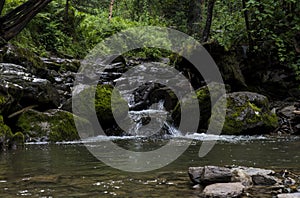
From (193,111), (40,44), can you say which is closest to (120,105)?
(193,111)

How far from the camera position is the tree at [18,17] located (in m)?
7.21

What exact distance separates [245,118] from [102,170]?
5498mm

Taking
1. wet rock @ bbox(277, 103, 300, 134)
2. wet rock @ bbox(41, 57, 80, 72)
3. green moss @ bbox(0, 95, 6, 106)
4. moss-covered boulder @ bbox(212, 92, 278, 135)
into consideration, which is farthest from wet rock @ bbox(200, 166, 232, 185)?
wet rock @ bbox(41, 57, 80, 72)

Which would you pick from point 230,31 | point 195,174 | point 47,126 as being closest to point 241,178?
point 195,174

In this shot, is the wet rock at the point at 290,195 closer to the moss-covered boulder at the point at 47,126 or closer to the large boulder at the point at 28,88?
the moss-covered boulder at the point at 47,126

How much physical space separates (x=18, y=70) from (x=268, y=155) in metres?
6.45

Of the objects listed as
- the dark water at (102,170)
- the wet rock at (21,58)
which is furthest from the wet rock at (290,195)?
the wet rock at (21,58)

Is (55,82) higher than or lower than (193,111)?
higher

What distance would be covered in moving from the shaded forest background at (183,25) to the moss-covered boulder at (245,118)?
126 inches

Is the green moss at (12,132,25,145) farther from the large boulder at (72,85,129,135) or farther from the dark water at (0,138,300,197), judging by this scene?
the large boulder at (72,85,129,135)

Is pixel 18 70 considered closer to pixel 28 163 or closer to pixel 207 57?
pixel 28 163

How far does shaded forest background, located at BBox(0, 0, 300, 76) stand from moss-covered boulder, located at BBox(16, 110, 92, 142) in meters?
2.34

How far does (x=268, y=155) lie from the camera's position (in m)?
6.54

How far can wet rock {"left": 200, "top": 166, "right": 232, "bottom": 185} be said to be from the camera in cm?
412
